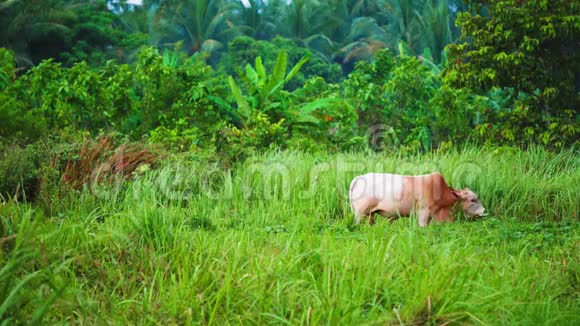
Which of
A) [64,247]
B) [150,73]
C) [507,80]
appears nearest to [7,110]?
[150,73]

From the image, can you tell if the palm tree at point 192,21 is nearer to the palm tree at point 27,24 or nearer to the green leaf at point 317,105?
the palm tree at point 27,24

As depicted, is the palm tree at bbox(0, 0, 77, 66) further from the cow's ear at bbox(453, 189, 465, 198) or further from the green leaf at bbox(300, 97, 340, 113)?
the cow's ear at bbox(453, 189, 465, 198)

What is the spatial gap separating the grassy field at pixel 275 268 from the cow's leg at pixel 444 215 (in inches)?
4.8

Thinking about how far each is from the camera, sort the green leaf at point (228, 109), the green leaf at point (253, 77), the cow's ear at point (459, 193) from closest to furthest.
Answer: the cow's ear at point (459, 193) < the green leaf at point (228, 109) < the green leaf at point (253, 77)

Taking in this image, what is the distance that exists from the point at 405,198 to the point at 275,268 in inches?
105

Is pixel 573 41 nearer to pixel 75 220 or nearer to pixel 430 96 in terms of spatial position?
pixel 430 96

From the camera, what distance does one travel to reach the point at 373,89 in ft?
49.0

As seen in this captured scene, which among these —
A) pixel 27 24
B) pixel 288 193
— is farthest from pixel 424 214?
pixel 27 24

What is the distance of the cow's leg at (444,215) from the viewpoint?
6.12 m

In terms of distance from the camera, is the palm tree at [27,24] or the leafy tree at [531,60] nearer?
the leafy tree at [531,60]

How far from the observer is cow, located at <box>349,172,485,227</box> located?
20.1 feet

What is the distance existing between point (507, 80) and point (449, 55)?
1.00 meters

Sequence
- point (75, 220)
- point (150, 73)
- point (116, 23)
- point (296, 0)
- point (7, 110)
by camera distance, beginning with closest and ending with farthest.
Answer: point (75, 220), point (7, 110), point (150, 73), point (116, 23), point (296, 0)

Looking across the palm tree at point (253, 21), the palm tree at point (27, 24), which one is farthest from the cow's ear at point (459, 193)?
the palm tree at point (253, 21)
